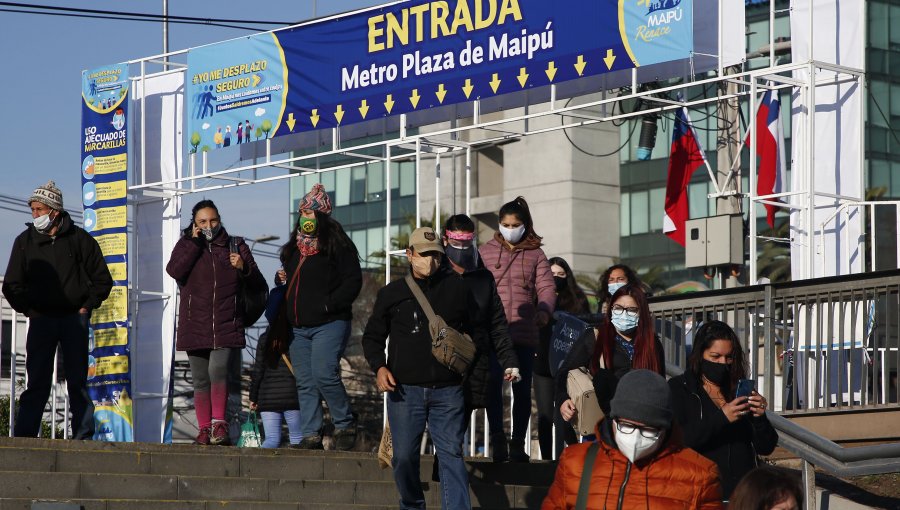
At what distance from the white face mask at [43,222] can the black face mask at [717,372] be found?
549 centimetres

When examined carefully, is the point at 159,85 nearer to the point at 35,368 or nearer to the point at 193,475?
the point at 35,368

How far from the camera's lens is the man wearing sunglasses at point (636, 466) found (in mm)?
5141

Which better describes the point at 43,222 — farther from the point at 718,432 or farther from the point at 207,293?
the point at 718,432

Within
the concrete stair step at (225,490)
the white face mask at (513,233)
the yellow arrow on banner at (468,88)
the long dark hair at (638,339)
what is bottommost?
the concrete stair step at (225,490)

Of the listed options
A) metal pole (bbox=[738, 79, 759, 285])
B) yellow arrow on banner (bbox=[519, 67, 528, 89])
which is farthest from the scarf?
yellow arrow on banner (bbox=[519, 67, 528, 89])

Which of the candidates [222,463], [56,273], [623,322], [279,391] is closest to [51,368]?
[56,273]

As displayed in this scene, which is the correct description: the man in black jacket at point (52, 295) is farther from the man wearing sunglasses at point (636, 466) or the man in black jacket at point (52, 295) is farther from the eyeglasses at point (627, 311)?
the man wearing sunglasses at point (636, 466)

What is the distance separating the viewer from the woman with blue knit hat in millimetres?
10430

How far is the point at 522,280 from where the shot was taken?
10953 millimetres

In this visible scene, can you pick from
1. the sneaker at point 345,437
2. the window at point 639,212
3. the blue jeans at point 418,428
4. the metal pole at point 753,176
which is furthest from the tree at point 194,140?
the window at point 639,212

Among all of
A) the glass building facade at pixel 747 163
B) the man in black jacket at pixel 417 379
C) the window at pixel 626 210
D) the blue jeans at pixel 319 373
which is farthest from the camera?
the window at pixel 626 210

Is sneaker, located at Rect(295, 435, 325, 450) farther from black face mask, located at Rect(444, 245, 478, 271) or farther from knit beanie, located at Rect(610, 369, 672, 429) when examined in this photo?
knit beanie, located at Rect(610, 369, 672, 429)

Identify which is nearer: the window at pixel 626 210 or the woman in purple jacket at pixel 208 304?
the woman in purple jacket at pixel 208 304

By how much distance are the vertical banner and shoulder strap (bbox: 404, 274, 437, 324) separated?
7.89 meters
